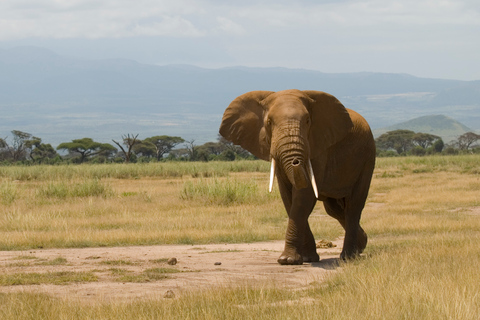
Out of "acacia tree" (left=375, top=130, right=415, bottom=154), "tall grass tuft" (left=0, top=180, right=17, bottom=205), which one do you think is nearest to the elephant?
"tall grass tuft" (left=0, top=180, right=17, bottom=205)

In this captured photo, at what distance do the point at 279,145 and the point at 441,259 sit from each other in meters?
2.25

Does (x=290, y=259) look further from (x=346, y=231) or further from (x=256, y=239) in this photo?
(x=256, y=239)

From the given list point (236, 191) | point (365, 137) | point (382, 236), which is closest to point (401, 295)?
point (365, 137)

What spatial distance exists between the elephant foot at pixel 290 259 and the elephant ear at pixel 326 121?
1306 millimetres

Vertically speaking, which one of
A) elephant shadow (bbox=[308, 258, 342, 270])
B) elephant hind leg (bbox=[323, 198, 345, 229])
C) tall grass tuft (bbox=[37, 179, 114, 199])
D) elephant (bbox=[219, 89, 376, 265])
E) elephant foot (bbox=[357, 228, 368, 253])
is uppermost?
elephant (bbox=[219, 89, 376, 265])

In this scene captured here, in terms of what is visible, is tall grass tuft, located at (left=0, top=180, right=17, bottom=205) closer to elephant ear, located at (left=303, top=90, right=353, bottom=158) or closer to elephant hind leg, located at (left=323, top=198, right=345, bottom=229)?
elephant hind leg, located at (left=323, top=198, right=345, bottom=229)

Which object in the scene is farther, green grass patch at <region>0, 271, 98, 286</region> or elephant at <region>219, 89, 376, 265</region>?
elephant at <region>219, 89, 376, 265</region>

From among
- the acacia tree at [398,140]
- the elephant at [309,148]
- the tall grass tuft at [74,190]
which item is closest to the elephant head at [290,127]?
the elephant at [309,148]

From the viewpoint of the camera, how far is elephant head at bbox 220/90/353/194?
333 inches

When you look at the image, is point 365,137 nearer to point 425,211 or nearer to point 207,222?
point 207,222

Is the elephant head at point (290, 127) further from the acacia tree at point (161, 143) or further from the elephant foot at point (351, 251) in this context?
the acacia tree at point (161, 143)

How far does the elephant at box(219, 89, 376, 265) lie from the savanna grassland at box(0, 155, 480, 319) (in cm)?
71

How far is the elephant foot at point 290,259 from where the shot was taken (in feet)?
31.0

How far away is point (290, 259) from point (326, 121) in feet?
5.76
